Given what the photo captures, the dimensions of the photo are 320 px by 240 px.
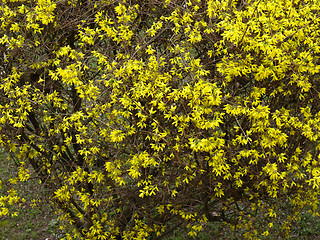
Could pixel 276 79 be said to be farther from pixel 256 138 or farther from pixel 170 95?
pixel 170 95

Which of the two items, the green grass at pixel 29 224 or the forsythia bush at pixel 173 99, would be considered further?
the green grass at pixel 29 224

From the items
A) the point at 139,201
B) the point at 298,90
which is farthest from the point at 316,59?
the point at 139,201

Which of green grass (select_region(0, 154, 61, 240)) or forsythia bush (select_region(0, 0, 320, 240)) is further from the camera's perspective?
green grass (select_region(0, 154, 61, 240))

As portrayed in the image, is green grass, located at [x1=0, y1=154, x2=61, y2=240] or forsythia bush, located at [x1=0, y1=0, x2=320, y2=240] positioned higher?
forsythia bush, located at [x1=0, y1=0, x2=320, y2=240]

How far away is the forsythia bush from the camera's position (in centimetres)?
389

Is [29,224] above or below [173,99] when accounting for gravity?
below

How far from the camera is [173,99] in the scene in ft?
12.9

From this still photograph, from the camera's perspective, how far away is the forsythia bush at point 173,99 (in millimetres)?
3889

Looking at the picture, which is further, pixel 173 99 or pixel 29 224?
pixel 29 224

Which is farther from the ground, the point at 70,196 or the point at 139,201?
the point at 70,196

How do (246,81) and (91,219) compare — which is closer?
(246,81)

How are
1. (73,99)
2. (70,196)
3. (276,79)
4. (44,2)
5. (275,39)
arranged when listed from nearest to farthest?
(275,39), (276,79), (44,2), (70,196), (73,99)

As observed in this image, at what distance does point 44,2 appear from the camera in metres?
4.18

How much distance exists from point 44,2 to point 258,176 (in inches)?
122
